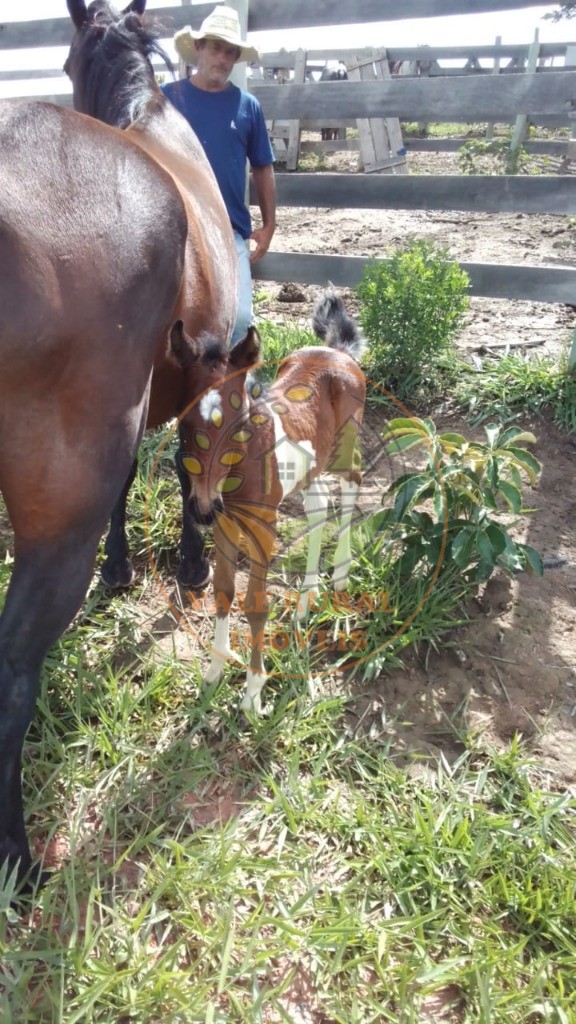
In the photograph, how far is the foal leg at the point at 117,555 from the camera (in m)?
2.49

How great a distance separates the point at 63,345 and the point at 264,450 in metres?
0.85

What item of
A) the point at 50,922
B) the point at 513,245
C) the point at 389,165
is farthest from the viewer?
the point at 389,165

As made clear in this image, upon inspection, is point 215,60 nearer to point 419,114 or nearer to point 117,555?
point 419,114

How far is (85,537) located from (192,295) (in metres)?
0.76

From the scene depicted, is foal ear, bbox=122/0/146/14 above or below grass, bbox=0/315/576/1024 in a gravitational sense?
above

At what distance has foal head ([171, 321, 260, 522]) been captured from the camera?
1.58 meters

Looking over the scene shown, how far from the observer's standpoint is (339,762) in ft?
6.54

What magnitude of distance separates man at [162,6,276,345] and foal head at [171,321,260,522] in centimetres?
142

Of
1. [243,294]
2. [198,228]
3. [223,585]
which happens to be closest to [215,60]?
[243,294]

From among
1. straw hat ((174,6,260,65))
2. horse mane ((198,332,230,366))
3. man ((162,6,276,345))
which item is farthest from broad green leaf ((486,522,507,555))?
straw hat ((174,6,260,65))

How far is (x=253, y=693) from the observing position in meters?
2.06

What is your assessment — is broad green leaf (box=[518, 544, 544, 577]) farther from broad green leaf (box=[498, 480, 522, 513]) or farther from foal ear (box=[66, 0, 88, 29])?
foal ear (box=[66, 0, 88, 29])

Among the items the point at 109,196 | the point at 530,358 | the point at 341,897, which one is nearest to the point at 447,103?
the point at 530,358

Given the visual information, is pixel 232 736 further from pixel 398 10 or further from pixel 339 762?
pixel 398 10
